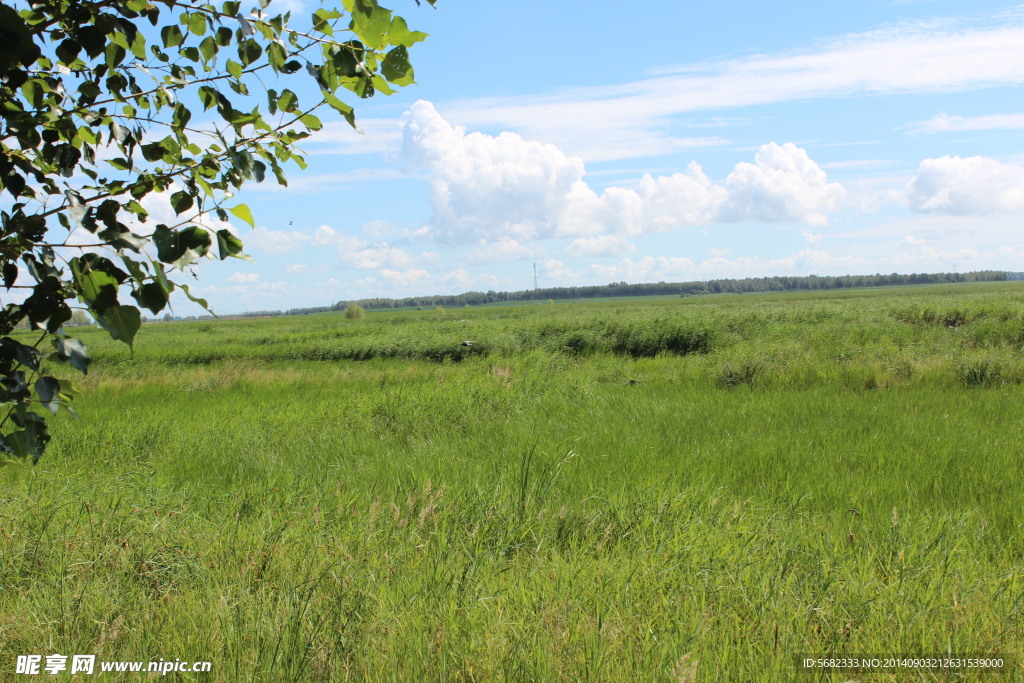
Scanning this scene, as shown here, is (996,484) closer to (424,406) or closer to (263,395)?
(424,406)

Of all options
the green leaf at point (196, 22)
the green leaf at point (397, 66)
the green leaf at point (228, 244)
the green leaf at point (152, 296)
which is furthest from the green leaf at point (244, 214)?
the green leaf at point (196, 22)

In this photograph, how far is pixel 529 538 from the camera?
13.1 ft

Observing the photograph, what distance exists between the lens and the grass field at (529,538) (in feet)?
8.83

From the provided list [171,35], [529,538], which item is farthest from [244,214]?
[529,538]

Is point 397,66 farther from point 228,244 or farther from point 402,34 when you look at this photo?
point 228,244

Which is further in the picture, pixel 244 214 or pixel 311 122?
pixel 311 122

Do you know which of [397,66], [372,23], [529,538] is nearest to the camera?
[372,23]

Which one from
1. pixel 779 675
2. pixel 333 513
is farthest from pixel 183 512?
pixel 779 675

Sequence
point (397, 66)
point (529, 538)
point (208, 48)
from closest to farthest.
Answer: point (397, 66) < point (208, 48) < point (529, 538)

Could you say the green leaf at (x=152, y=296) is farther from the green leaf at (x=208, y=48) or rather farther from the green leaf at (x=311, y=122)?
the green leaf at (x=208, y=48)

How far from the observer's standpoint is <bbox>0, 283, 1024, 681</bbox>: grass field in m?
2.69

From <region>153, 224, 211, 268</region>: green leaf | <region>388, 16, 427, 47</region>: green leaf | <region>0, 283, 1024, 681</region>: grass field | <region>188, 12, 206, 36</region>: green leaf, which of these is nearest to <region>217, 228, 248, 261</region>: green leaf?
<region>153, 224, 211, 268</region>: green leaf

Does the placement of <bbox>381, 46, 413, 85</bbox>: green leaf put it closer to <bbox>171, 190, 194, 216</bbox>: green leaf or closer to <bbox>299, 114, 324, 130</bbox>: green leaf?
<bbox>299, 114, 324, 130</bbox>: green leaf

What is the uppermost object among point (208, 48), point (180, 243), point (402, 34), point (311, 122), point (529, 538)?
point (208, 48)
